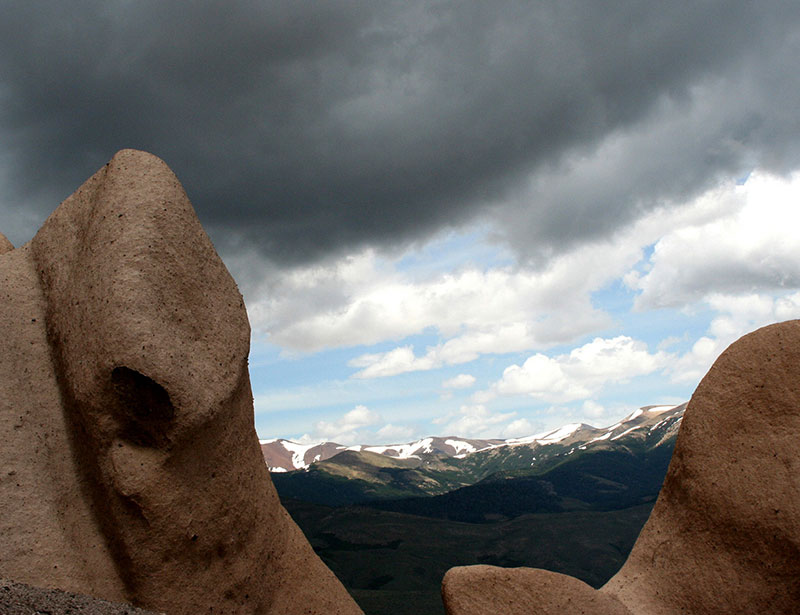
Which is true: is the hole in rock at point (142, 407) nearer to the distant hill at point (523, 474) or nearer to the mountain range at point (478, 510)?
A: the mountain range at point (478, 510)

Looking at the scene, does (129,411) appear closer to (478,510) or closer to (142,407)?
(142,407)

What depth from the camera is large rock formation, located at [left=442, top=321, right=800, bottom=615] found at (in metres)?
8.41

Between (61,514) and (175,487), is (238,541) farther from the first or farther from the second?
(61,514)

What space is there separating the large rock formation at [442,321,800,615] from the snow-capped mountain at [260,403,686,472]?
10312cm

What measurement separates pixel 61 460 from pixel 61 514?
1.83 ft

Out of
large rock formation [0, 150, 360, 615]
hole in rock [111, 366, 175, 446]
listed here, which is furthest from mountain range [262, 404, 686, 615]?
hole in rock [111, 366, 175, 446]

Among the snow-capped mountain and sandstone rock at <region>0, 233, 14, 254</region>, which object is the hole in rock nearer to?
sandstone rock at <region>0, 233, 14, 254</region>

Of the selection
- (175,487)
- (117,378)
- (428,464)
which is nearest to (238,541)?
(175,487)

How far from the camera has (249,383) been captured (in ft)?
27.8

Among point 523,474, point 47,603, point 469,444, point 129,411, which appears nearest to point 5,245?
point 129,411

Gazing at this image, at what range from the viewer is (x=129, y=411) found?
22.6 feet

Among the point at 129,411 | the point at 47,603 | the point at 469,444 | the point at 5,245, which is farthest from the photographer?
the point at 469,444

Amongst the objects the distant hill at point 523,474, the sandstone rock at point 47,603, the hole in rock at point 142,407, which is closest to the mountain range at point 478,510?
the distant hill at point 523,474

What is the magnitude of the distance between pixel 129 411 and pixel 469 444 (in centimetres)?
17837
